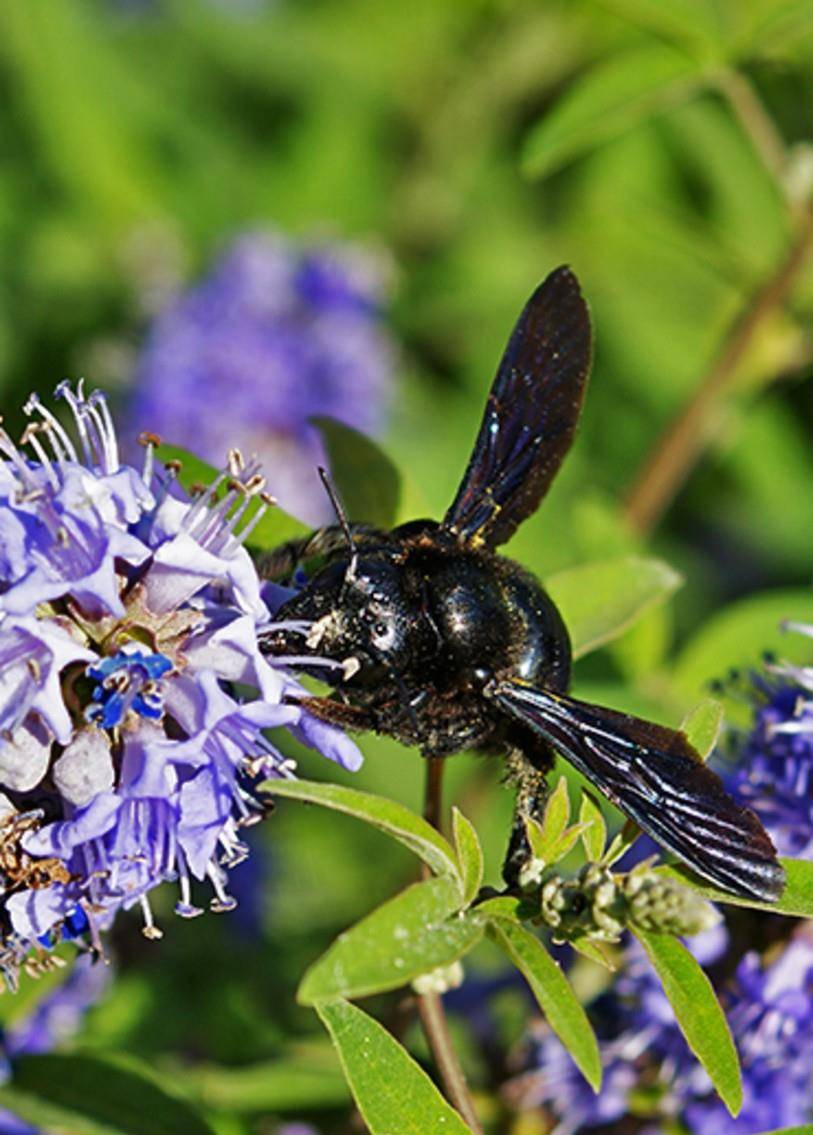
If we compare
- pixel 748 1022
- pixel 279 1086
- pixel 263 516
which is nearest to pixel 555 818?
pixel 748 1022

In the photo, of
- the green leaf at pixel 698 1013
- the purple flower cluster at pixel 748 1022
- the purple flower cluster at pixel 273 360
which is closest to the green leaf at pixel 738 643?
the purple flower cluster at pixel 748 1022

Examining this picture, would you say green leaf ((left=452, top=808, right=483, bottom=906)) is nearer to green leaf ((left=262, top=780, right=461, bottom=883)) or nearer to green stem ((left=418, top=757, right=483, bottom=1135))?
green leaf ((left=262, top=780, right=461, bottom=883))

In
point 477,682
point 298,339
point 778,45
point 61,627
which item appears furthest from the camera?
point 298,339

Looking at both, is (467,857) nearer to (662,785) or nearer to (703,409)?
(662,785)

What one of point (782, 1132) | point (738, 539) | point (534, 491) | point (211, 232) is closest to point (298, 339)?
point (211, 232)

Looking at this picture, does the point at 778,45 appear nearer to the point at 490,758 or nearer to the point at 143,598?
the point at 490,758

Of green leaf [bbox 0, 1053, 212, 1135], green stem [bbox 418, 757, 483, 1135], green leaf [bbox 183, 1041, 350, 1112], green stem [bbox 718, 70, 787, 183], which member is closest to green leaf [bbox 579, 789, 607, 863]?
green stem [bbox 418, 757, 483, 1135]
